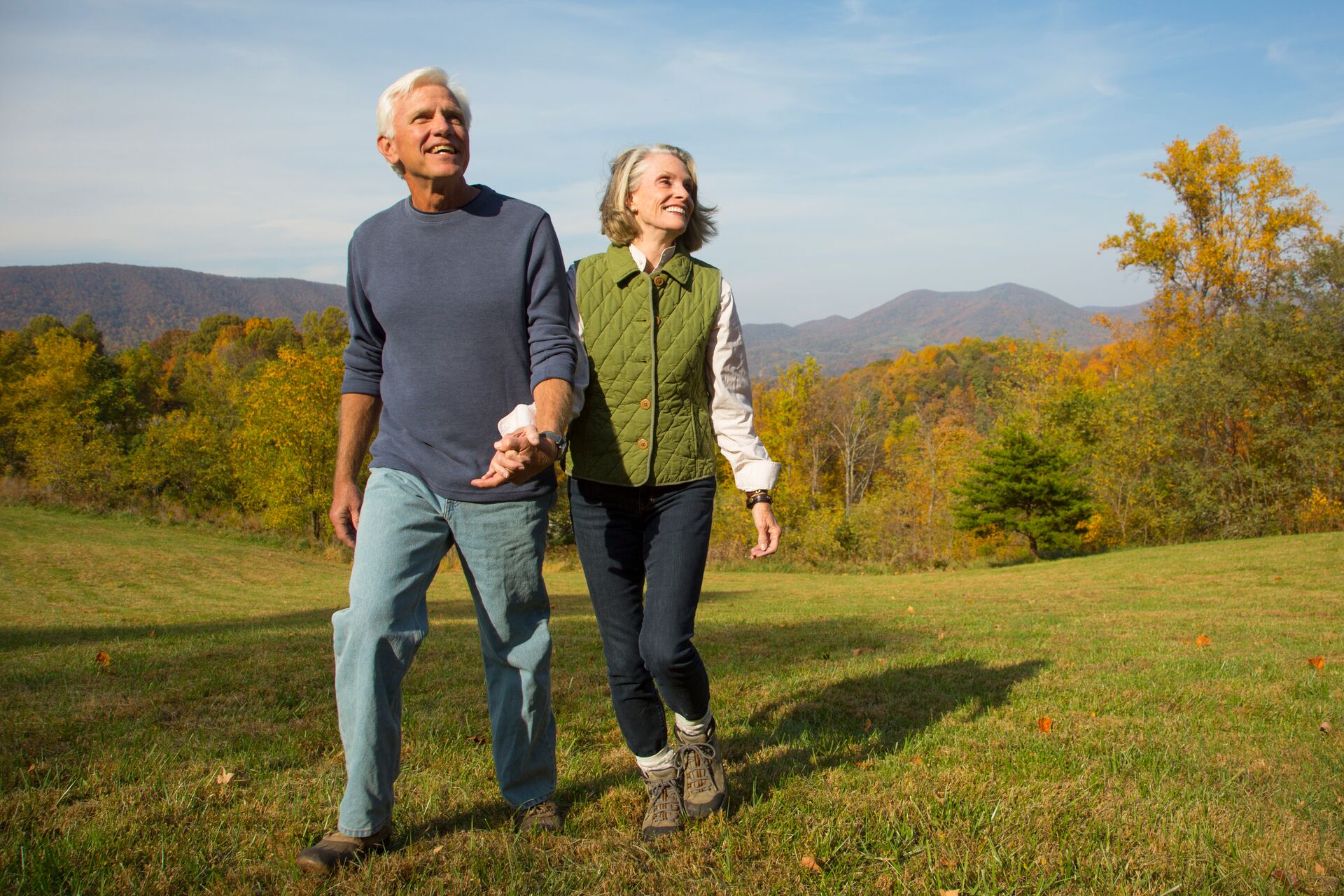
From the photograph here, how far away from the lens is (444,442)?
2.65 m

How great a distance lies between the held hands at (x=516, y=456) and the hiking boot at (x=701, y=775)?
1.23 metres

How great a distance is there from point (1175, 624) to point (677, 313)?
7.71 meters

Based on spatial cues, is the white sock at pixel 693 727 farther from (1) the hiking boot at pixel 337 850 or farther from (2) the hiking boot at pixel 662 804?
(1) the hiking boot at pixel 337 850

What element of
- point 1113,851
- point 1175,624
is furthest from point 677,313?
point 1175,624

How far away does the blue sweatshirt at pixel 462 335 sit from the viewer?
2.66 metres

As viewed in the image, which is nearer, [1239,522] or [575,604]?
[575,604]

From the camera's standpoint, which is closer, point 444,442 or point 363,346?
point 444,442

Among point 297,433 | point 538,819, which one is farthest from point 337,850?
point 297,433

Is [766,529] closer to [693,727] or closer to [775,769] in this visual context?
[693,727]

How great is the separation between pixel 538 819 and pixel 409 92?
2.32m

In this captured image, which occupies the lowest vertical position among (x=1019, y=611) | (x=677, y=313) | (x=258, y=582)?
(x=258, y=582)

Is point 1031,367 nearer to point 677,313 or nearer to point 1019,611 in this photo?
point 1019,611

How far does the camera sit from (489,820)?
2881 mm

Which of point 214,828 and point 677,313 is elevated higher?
point 677,313
